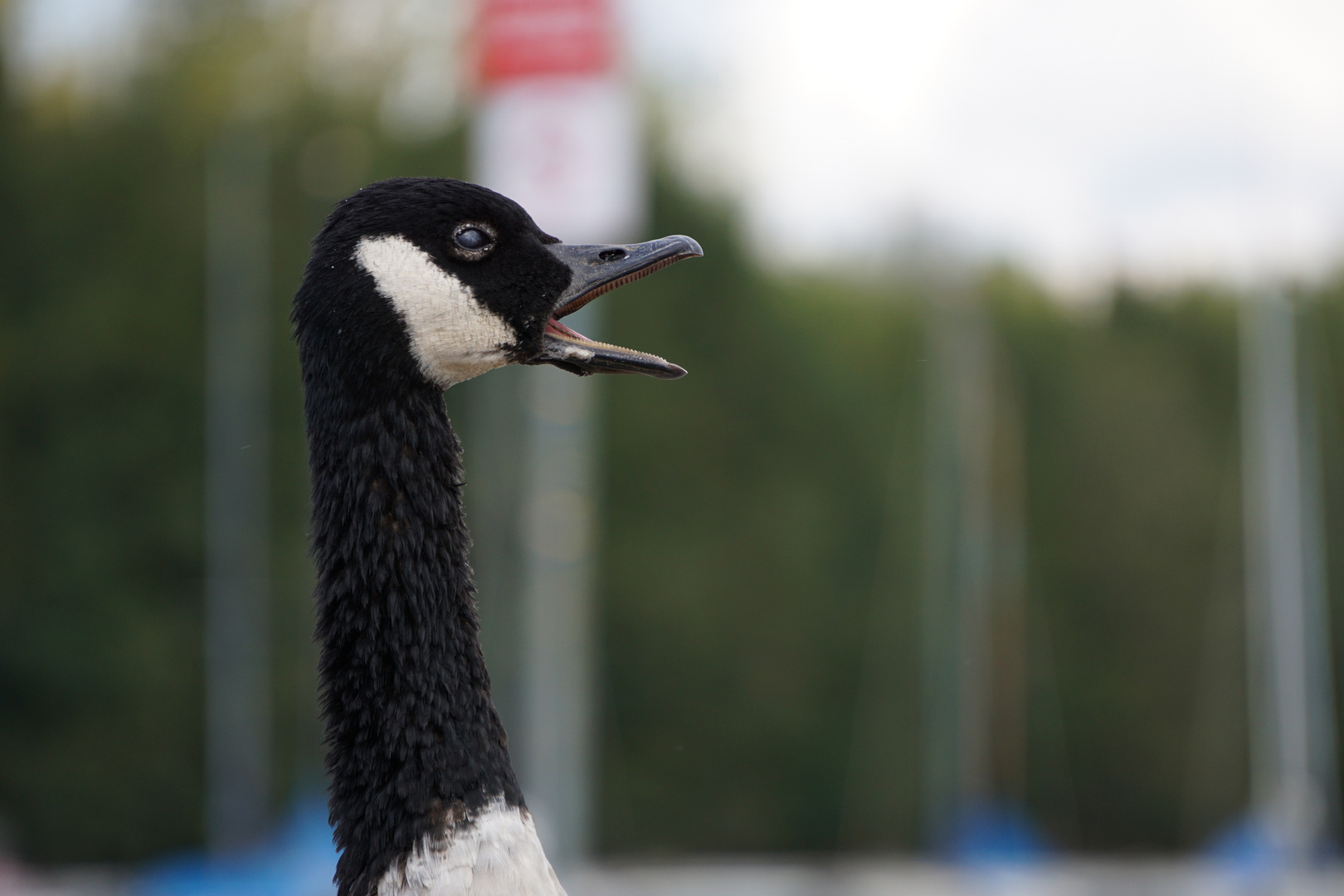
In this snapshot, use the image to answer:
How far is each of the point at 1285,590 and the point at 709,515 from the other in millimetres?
12608

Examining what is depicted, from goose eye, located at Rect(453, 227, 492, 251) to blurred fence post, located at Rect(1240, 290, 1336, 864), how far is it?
1722cm

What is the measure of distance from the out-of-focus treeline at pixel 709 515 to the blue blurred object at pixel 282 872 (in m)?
5.15

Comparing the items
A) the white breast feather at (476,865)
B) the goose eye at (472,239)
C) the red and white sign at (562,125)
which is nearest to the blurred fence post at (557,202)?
the red and white sign at (562,125)

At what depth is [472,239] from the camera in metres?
2.94

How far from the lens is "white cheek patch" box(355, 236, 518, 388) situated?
282 centimetres

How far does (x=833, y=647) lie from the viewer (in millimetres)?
29953

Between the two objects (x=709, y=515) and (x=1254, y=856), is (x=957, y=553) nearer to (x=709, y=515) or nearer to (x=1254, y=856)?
(x=709, y=515)

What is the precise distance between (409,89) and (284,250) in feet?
13.5

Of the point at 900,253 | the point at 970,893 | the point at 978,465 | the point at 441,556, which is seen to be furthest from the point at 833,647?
the point at 441,556

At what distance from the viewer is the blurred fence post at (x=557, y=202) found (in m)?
8.30

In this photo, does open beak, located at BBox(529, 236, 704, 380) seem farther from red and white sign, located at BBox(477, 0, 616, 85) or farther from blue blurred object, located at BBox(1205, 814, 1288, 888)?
blue blurred object, located at BBox(1205, 814, 1288, 888)

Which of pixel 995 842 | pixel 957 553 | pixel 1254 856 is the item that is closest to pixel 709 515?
pixel 957 553

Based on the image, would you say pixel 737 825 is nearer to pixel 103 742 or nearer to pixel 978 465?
pixel 978 465

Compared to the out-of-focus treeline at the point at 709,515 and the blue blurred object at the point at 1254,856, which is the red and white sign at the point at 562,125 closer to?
the blue blurred object at the point at 1254,856
